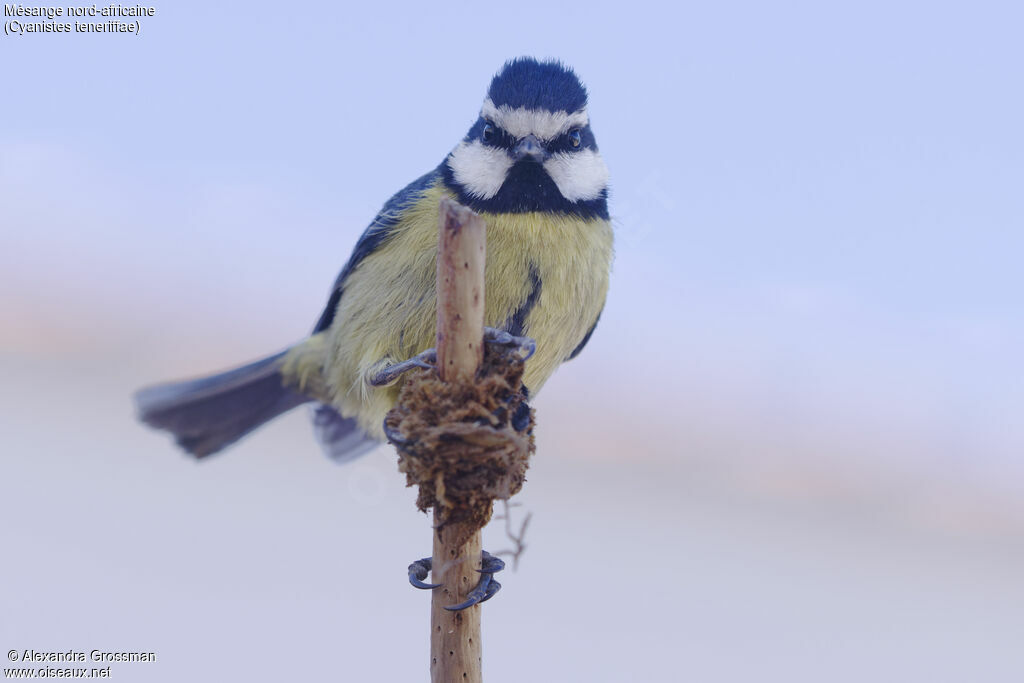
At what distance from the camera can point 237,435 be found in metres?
2.59

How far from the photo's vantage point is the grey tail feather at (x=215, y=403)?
100 inches

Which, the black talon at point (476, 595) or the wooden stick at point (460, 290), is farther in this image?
the black talon at point (476, 595)

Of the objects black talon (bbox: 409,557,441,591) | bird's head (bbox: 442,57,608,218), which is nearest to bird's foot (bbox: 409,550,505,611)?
black talon (bbox: 409,557,441,591)

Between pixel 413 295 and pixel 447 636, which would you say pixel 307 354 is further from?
pixel 447 636

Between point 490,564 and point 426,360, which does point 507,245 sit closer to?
point 426,360

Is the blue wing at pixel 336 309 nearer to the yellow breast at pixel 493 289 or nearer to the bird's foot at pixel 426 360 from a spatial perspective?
the yellow breast at pixel 493 289

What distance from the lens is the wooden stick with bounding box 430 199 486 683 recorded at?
57.2 inches

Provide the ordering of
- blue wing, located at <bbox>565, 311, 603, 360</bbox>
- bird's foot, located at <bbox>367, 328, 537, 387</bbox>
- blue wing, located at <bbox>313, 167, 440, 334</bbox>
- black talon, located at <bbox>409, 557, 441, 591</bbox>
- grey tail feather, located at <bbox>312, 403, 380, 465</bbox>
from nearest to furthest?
bird's foot, located at <bbox>367, 328, 537, 387</bbox> → black talon, located at <bbox>409, 557, 441, 591</bbox> → blue wing, located at <bbox>313, 167, 440, 334</bbox> → blue wing, located at <bbox>565, 311, 603, 360</bbox> → grey tail feather, located at <bbox>312, 403, 380, 465</bbox>

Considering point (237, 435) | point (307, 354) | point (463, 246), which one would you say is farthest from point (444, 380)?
point (237, 435)

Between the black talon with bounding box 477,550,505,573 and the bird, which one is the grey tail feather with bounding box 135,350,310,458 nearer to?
the bird

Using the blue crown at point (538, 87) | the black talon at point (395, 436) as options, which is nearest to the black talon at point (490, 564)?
the black talon at point (395, 436)

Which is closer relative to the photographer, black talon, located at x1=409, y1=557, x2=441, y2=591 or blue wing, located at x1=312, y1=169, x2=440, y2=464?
black talon, located at x1=409, y1=557, x2=441, y2=591

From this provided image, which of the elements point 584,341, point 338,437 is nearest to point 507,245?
point 584,341

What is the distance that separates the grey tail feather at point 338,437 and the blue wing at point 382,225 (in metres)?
0.49
